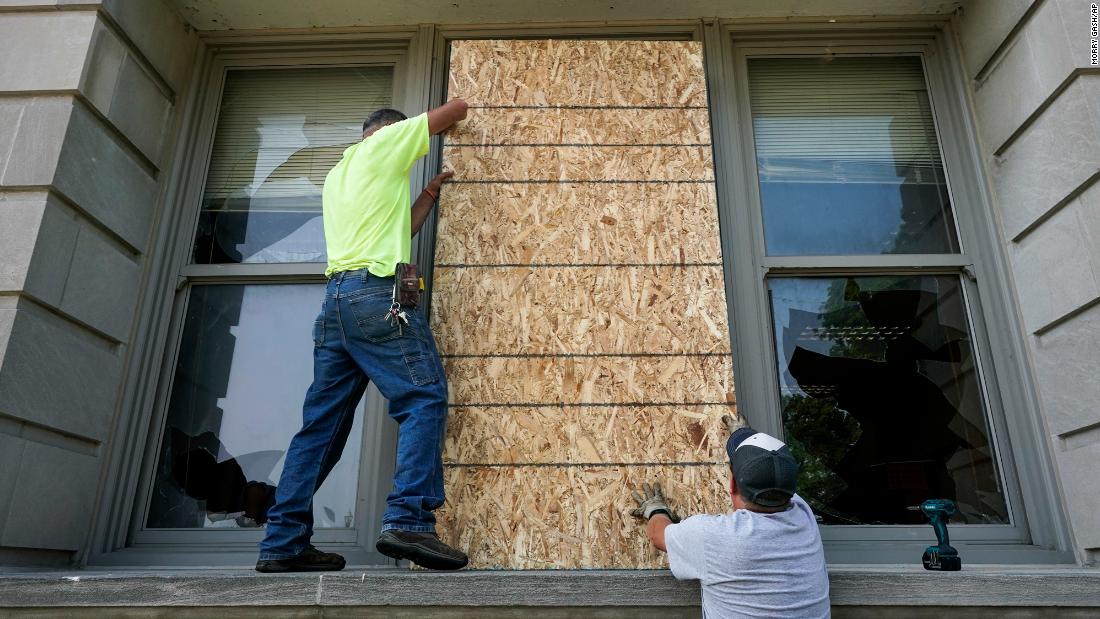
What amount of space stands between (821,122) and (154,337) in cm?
386

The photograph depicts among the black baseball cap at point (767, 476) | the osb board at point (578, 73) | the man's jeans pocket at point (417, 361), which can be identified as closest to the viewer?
the black baseball cap at point (767, 476)

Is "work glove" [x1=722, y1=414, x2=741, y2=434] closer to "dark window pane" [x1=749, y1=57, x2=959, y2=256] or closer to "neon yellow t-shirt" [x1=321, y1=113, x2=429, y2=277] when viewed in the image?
"dark window pane" [x1=749, y1=57, x2=959, y2=256]

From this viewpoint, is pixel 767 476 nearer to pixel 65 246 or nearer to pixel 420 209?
pixel 420 209

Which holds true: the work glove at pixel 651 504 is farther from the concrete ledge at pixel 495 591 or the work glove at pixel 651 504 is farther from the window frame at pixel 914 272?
the window frame at pixel 914 272

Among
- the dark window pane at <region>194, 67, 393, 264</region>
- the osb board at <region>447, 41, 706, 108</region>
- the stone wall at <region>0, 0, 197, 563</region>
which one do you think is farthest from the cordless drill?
the stone wall at <region>0, 0, 197, 563</region>

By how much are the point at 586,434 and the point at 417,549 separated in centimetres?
98

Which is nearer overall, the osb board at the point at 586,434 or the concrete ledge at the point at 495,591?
the concrete ledge at the point at 495,591

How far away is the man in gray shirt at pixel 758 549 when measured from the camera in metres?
2.22

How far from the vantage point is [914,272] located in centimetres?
385

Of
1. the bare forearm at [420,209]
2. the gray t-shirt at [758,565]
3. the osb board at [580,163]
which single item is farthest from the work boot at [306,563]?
the osb board at [580,163]

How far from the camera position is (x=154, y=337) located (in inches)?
148

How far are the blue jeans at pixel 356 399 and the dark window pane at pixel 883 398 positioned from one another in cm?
184

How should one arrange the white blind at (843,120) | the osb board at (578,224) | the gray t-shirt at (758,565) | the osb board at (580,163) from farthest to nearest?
1. the white blind at (843,120)
2. the osb board at (580,163)
3. the osb board at (578,224)
4. the gray t-shirt at (758,565)

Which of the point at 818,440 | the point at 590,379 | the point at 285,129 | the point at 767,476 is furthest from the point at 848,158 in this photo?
the point at 285,129
